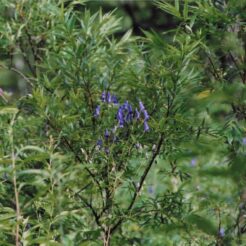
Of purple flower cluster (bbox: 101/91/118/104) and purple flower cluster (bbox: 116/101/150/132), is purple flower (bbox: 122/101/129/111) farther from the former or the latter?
purple flower cluster (bbox: 101/91/118/104)

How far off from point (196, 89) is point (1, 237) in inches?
37.8

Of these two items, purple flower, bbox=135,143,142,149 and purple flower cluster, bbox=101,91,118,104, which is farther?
purple flower cluster, bbox=101,91,118,104

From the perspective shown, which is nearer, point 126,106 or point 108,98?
point 126,106

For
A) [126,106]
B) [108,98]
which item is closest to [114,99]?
[108,98]

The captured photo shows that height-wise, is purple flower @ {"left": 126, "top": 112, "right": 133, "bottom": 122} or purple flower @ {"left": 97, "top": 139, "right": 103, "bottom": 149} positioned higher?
purple flower @ {"left": 126, "top": 112, "right": 133, "bottom": 122}

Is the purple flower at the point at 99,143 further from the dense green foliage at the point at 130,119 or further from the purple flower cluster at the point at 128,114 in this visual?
the purple flower cluster at the point at 128,114

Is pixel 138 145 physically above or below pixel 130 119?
below

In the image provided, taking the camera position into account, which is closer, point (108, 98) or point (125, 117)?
point (125, 117)

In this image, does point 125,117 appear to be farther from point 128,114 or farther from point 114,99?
point 114,99

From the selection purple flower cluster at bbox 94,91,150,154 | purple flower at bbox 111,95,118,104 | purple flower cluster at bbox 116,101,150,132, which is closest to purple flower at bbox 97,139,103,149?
purple flower cluster at bbox 94,91,150,154

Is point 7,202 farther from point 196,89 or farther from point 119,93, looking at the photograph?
point 196,89

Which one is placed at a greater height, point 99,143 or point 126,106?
point 126,106

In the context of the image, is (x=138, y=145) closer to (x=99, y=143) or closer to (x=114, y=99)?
(x=99, y=143)

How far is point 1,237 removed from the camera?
115 inches
